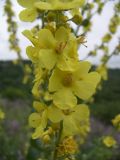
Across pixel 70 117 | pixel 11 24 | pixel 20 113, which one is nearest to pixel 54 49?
pixel 70 117

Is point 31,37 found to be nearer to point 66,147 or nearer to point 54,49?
point 54,49

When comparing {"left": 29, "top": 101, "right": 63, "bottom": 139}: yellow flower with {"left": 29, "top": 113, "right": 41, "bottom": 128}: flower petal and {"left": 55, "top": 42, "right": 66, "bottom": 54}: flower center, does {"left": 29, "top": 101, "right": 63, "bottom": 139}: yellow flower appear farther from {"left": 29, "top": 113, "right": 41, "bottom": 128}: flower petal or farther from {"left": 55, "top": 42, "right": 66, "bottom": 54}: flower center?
{"left": 55, "top": 42, "right": 66, "bottom": 54}: flower center

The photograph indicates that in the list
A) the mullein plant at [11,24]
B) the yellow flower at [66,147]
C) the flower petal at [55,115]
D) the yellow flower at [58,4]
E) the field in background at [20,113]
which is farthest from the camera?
the field in background at [20,113]

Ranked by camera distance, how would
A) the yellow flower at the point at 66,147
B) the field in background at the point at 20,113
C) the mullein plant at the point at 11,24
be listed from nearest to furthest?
the yellow flower at the point at 66,147
the mullein plant at the point at 11,24
the field in background at the point at 20,113

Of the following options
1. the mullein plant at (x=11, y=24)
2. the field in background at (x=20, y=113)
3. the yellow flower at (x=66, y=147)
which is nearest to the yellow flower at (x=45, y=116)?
the yellow flower at (x=66, y=147)

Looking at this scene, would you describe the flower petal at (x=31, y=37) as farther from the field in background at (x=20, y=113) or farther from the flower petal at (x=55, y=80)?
the field in background at (x=20, y=113)
